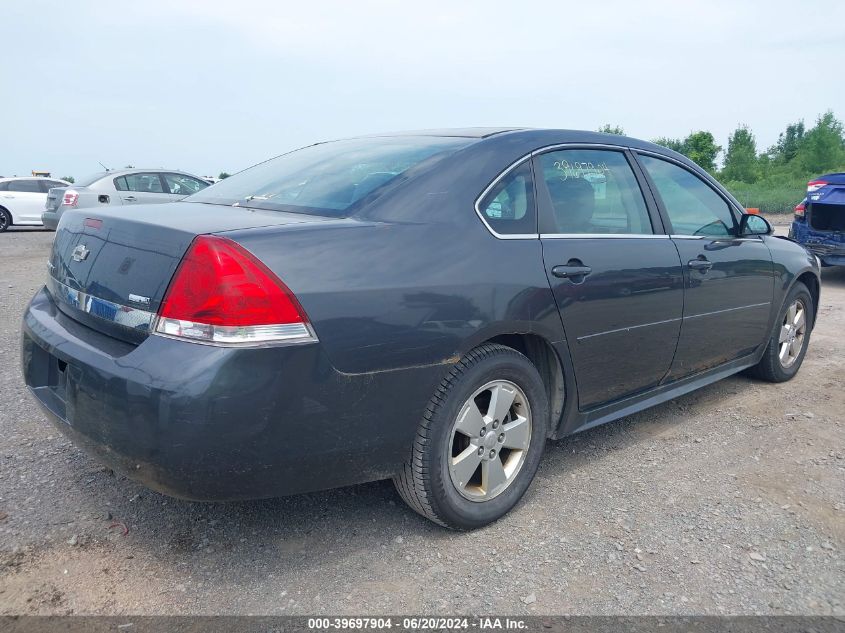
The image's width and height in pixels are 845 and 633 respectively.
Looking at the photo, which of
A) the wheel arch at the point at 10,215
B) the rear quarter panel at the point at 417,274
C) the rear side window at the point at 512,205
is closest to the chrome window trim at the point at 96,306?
the rear quarter panel at the point at 417,274

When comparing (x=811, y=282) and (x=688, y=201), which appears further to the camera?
(x=811, y=282)

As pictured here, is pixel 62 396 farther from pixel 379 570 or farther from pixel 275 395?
pixel 379 570

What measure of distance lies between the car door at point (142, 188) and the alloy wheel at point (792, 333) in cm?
998

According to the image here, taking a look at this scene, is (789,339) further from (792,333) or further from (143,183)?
(143,183)

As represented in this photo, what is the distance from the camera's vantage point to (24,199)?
16609 mm

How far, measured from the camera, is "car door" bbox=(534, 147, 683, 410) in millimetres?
2961

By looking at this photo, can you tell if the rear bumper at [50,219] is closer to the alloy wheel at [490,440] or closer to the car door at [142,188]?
the car door at [142,188]

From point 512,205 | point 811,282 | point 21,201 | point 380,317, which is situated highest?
point 512,205

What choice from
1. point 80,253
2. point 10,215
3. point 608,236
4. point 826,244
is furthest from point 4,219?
point 608,236

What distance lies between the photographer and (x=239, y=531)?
8.88 feet

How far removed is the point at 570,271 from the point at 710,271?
4.05ft

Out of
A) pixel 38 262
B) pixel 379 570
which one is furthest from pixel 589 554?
pixel 38 262

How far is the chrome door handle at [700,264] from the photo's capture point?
359 centimetres

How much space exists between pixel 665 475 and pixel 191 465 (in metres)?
2.21
